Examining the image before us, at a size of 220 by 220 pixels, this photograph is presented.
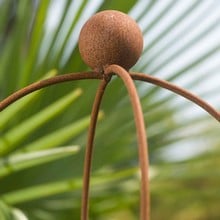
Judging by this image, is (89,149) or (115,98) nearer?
(89,149)

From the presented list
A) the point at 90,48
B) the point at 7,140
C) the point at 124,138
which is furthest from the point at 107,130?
the point at 90,48

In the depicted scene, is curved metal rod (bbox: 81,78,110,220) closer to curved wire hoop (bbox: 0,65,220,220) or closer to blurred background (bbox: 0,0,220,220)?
curved wire hoop (bbox: 0,65,220,220)

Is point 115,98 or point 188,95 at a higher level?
point 115,98

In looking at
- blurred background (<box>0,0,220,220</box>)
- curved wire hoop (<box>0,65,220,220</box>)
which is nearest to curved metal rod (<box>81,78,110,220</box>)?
curved wire hoop (<box>0,65,220,220</box>)

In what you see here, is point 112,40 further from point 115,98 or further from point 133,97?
point 115,98

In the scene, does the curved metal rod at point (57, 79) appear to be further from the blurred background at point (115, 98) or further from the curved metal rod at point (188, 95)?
the blurred background at point (115, 98)

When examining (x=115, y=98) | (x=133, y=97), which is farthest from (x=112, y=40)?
(x=115, y=98)

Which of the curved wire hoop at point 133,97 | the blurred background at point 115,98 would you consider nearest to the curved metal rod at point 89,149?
the curved wire hoop at point 133,97
